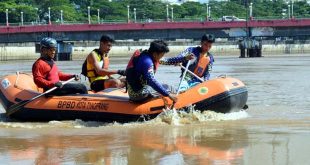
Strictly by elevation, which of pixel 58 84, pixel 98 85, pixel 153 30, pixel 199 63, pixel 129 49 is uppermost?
pixel 153 30

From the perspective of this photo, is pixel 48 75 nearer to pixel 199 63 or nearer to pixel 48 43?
pixel 48 43

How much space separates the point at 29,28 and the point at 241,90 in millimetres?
72149

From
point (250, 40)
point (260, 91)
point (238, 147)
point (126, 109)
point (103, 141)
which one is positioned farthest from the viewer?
point (250, 40)

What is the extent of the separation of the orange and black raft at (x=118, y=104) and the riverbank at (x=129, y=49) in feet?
260

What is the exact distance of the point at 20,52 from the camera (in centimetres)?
9362

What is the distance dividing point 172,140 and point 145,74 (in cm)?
195

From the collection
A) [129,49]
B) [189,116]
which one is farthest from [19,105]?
[129,49]

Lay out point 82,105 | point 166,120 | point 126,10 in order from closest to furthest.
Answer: point 166,120 → point 82,105 → point 126,10

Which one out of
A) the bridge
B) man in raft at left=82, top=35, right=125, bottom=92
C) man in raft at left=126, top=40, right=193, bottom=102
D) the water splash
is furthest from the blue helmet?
the bridge

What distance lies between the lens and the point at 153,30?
278 feet

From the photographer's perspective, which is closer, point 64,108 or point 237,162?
point 237,162

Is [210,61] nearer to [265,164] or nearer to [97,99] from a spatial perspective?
[97,99]

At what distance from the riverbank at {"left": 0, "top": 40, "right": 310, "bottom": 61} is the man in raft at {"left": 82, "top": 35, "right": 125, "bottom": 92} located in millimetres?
78802

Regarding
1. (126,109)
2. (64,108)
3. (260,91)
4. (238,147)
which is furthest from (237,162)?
(260,91)
